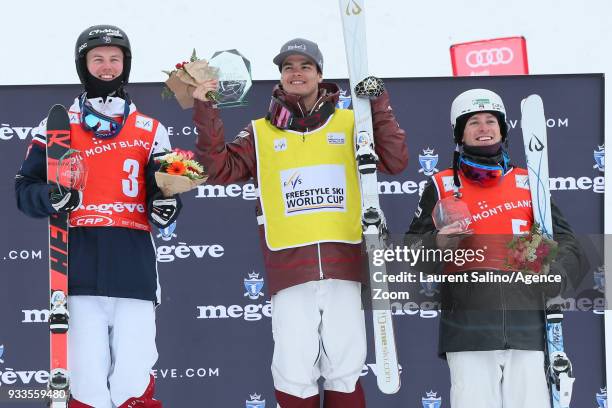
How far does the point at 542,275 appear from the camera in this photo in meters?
4.04

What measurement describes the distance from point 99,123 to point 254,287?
61.1 inches

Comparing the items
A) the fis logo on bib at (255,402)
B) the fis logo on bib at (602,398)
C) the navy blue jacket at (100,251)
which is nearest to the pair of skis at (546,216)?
the fis logo on bib at (602,398)

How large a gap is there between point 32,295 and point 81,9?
1729mm

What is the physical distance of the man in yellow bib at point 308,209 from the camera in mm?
3949

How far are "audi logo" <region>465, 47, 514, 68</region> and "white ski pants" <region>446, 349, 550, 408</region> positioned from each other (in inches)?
83.9

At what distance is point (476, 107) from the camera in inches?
165

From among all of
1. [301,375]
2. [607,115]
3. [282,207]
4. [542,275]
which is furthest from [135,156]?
[607,115]

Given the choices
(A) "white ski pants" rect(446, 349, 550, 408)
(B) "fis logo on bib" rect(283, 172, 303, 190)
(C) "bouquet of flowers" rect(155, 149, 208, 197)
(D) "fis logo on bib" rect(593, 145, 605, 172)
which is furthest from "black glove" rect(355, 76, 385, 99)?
(D) "fis logo on bib" rect(593, 145, 605, 172)

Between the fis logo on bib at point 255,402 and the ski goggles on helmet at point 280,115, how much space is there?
174 centimetres

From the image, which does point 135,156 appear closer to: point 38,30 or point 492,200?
point 492,200

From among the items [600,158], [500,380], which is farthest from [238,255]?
[600,158]

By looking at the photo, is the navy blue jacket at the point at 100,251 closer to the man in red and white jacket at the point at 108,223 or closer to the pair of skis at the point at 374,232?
the man in red and white jacket at the point at 108,223

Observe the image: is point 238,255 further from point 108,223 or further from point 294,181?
point 108,223

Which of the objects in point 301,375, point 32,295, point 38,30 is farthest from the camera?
point 38,30
